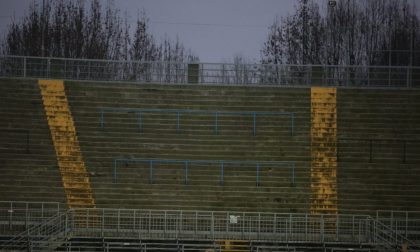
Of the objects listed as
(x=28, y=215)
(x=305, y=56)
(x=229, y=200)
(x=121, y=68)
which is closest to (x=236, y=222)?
(x=229, y=200)

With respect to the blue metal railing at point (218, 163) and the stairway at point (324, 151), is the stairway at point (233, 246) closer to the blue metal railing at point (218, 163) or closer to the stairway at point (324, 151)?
the stairway at point (324, 151)

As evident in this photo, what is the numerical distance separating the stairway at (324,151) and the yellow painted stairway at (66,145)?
893cm

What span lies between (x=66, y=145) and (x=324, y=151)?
10758mm

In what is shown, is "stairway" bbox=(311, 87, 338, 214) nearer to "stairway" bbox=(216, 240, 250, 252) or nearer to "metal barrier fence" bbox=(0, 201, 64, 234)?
"stairway" bbox=(216, 240, 250, 252)

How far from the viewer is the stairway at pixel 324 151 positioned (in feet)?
89.2

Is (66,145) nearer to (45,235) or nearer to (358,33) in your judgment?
(45,235)

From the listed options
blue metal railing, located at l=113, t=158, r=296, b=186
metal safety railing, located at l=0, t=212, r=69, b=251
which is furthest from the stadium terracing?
metal safety railing, located at l=0, t=212, r=69, b=251

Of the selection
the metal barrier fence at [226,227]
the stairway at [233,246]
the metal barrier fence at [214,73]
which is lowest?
the stairway at [233,246]

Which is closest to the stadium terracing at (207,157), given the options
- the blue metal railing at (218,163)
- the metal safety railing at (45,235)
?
the blue metal railing at (218,163)

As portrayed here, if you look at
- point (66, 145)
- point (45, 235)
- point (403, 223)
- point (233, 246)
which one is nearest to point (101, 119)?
point (66, 145)

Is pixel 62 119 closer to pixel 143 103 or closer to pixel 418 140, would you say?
pixel 143 103

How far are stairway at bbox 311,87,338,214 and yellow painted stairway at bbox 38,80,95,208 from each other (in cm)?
893

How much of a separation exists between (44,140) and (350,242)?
13411 millimetres

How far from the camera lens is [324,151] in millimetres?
28812
